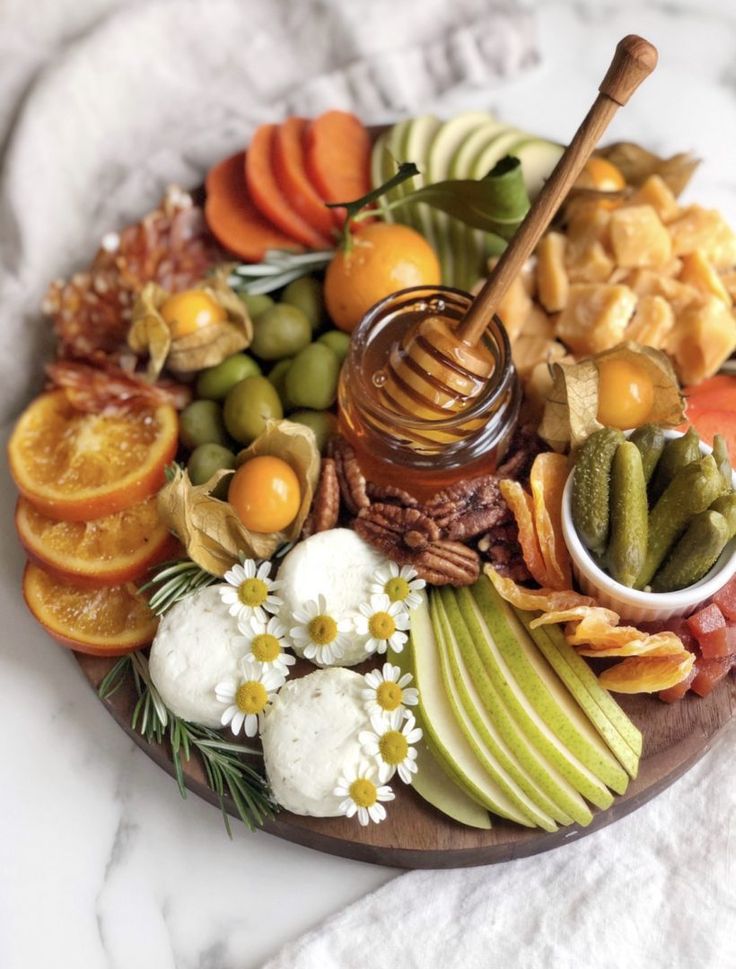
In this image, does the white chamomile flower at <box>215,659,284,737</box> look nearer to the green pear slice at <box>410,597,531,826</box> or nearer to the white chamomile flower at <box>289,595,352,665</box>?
the white chamomile flower at <box>289,595,352,665</box>

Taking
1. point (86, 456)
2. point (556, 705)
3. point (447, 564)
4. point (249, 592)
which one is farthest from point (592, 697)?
point (86, 456)

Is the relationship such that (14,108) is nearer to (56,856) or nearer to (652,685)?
(56,856)

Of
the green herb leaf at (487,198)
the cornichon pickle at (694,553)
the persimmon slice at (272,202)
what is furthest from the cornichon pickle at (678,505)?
the persimmon slice at (272,202)

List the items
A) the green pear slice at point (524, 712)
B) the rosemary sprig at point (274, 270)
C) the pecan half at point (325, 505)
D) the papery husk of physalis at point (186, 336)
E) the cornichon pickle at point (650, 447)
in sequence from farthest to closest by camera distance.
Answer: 1. the rosemary sprig at point (274, 270)
2. the papery husk of physalis at point (186, 336)
3. the pecan half at point (325, 505)
4. the cornichon pickle at point (650, 447)
5. the green pear slice at point (524, 712)

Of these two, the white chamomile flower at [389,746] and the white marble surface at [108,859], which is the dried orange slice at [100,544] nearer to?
the white marble surface at [108,859]

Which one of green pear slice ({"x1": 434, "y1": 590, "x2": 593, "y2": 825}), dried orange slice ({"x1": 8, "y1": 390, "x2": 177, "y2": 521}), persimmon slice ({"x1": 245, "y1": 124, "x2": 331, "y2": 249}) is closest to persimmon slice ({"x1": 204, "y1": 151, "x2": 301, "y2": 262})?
persimmon slice ({"x1": 245, "y1": 124, "x2": 331, "y2": 249})

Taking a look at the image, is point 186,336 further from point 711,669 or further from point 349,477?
point 711,669

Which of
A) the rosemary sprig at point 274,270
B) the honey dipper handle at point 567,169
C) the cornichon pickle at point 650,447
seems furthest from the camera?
the rosemary sprig at point 274,270
